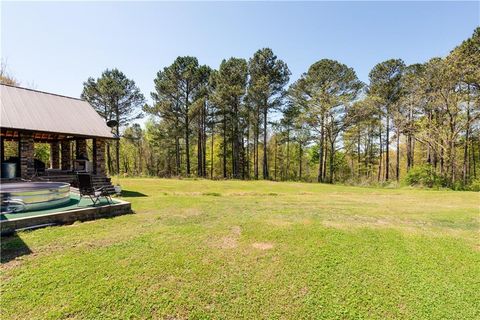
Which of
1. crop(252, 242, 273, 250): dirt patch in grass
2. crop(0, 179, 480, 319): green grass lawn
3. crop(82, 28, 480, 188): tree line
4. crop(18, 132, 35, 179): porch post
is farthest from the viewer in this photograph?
crop(82, 28, 480, 188): tree line

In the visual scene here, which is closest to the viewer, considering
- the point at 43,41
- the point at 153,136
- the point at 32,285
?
the point at 32,285

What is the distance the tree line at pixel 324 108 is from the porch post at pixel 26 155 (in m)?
13.8

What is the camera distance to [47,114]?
10.7 m

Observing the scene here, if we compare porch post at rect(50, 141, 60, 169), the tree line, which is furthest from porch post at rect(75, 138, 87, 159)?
the tree line

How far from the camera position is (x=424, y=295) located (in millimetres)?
3188

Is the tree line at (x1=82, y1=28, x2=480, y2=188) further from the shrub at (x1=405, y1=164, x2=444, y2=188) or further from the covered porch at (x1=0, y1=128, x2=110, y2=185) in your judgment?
the covered porch at (x1=0, y1=128, x2=110, y2=185)

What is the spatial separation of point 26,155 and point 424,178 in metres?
23.3

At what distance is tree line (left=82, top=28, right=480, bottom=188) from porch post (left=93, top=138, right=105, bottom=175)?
1163cm

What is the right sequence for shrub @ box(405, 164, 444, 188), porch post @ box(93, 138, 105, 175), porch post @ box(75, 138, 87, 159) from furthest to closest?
shrub @ box(405, 164, 444, 188) < porch post @ box(75, 138, 87, 159) < porch post @ box(93, 138, 105, 175)

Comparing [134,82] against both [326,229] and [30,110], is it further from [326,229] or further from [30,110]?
[326,229]

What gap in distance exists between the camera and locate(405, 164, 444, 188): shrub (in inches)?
631

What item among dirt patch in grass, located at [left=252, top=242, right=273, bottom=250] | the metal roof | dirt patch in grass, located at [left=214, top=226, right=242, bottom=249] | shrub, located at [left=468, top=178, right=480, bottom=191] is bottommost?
shrub, located at [left=468, top=178, right=480, bottom=191]

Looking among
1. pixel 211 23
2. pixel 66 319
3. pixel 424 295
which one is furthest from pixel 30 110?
pixel 424 295

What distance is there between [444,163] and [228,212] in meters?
19.7
